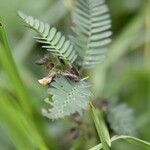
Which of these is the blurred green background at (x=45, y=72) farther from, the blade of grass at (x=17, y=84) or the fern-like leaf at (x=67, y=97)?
the fern-like leaf at (x=67, y=97)

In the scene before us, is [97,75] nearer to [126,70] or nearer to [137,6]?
[126,70]

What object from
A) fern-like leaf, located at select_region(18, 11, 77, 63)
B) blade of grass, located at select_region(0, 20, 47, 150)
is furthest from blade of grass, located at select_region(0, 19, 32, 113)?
fern-like leaf, located at select_region(18, 11, 77, 63)

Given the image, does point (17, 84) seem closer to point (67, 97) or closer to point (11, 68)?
point (11, 68)

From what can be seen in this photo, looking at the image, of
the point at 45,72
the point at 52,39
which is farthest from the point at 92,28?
the point at 45,72

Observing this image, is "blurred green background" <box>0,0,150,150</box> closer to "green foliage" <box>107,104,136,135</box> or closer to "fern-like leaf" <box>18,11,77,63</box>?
"green foliage" <box>107,104,136,135</box>

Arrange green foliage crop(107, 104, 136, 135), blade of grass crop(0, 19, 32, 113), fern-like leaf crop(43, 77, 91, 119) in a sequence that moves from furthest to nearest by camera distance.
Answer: green foliage crop(107, 104, 136, 135) < blade of grass crop(0, 19, 32, 113) < fern-like leaf crop(43, 77, 91, 119)

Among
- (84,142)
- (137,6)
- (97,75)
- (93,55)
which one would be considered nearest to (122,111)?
(84,142)
